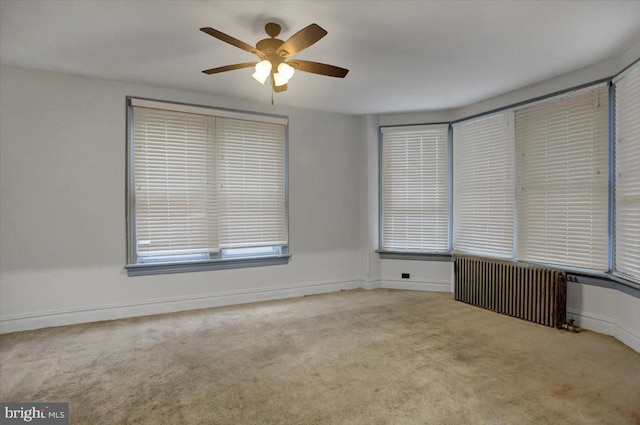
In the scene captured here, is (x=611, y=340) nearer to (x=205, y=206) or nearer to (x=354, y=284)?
(x=354, y=284)

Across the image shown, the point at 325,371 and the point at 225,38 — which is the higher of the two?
the point at 225,38

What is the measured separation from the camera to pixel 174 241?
4.28 metres

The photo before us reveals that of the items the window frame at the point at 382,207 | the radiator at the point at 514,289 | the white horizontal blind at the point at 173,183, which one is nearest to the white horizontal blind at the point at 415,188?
the window frame at the point at 382,207

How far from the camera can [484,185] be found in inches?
187

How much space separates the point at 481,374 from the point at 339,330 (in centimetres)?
144

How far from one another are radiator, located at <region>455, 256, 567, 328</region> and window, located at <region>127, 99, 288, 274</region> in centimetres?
259

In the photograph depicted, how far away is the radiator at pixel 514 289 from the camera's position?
3.70 metres

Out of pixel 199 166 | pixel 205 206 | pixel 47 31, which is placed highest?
pixel 47 31

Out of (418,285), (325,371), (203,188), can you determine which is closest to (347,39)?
(203,188)

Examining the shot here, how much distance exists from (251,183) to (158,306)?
1.96 metres

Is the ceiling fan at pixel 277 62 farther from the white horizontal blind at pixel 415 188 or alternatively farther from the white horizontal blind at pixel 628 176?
the white horizontal blind at pixel 415 188

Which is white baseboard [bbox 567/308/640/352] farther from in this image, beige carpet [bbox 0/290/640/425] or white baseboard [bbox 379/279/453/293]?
white baseboard [bbox 379/279/453/293]

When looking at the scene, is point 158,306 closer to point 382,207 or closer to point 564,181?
point 382,207

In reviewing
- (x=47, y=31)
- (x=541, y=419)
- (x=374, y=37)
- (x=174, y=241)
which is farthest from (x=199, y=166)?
(x=541, y=419)
